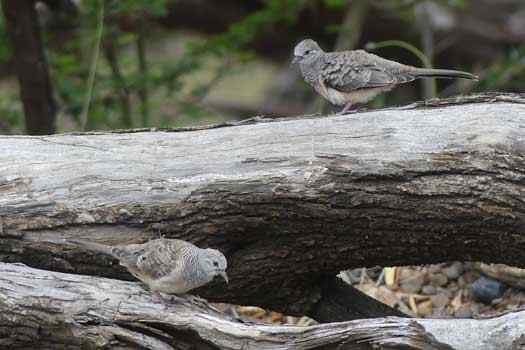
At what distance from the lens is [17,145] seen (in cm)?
610

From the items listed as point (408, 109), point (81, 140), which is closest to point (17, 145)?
point (81, 140)

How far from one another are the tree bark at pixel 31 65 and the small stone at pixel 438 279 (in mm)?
3677

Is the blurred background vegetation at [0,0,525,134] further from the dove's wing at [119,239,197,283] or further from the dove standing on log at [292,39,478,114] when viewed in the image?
the dove's wing at [119,239,197,283]

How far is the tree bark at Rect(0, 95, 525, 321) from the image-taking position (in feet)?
18.0

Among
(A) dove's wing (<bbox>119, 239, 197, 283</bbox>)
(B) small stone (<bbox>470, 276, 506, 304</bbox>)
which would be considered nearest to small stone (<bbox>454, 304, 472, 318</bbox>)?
(B) small stone (<bbox>470, 276, 506, 304</bbox>)

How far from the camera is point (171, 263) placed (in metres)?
5.24

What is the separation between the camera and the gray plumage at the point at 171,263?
17.1ft

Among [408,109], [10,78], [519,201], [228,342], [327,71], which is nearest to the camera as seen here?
[228,342]

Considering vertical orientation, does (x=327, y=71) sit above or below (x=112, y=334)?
above

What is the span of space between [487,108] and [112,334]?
2.59 m

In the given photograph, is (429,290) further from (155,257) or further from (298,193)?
(155,257)

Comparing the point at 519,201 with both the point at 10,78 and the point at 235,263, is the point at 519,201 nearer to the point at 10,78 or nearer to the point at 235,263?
the point at 235,263

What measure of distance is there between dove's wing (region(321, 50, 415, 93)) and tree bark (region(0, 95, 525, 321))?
2.37ft

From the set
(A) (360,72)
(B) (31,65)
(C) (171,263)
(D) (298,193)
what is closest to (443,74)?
(A) (360,72)
